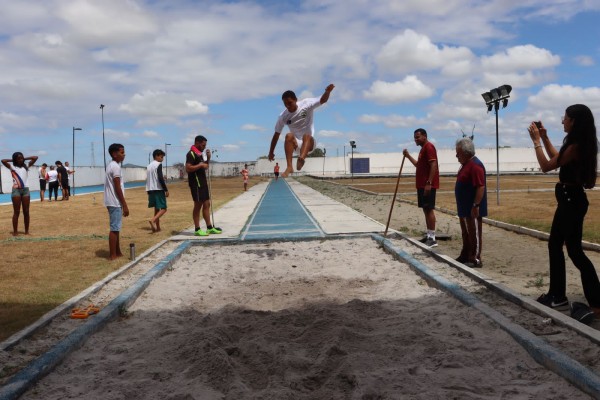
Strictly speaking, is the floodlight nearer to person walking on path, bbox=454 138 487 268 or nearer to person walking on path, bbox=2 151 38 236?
person walking on path, bbox=454 138 487 268

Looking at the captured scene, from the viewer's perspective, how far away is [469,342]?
385cm

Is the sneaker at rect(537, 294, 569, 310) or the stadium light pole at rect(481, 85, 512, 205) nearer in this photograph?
the sneaker at rect(537, 294, 569, 310)

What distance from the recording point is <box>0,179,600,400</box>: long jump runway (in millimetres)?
3111

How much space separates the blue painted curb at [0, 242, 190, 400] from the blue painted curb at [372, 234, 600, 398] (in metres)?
3.35

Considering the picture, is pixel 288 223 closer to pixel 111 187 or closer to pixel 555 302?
pixel 111 187

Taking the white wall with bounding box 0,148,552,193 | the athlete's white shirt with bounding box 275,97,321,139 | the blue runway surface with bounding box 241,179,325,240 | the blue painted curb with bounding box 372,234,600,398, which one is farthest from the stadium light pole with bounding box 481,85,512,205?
the white wall with bounding box 0,148,552,193

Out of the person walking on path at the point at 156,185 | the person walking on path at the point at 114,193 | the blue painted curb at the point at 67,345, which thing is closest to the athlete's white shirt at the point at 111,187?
the person walking on path at the point at 114,193

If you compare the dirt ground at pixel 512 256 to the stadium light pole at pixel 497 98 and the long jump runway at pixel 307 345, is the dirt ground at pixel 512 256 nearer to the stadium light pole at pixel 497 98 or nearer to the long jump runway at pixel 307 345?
the long jump runway at pixel 307 345

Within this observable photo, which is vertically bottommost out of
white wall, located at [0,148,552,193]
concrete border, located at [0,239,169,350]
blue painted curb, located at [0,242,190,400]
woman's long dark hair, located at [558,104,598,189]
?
blue painted curb, located at [0,242,190,400]

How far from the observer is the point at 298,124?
6.36 meters

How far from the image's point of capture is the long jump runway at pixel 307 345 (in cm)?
311

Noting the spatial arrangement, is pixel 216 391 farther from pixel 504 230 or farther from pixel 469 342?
pixel 504 230

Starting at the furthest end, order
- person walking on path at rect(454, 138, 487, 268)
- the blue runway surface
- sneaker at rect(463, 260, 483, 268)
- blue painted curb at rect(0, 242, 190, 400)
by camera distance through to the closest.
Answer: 1. the blue runway surface
2. sneaker at rect(463, 260, 483, 268)
3. person walking on path at rect(454, 138, 487, 268)
4. blue painted curb at rect(0, 242, 190, 400)

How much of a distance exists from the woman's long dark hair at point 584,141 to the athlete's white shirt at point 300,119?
9.86ft
